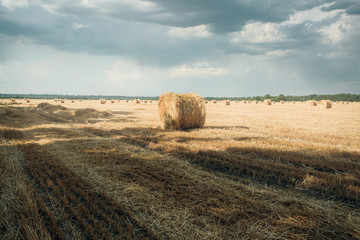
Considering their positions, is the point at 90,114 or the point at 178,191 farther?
the point at 90,114

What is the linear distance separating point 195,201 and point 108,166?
2705mm

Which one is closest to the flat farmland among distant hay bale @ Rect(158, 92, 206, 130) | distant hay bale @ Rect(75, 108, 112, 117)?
distant hay bale @ Rect(158, 92, 206, 130)

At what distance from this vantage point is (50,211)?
3406 millimetres

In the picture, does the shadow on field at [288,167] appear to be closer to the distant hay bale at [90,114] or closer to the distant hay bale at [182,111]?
the distant hay bale at [182,111]

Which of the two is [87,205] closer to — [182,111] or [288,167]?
[288,167]

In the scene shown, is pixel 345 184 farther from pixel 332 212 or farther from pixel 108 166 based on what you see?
pixel 108 166

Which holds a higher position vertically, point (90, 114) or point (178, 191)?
point (90, 114)

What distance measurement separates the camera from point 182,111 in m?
11.5

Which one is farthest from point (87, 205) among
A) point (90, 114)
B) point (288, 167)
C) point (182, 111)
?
point (90, 114)

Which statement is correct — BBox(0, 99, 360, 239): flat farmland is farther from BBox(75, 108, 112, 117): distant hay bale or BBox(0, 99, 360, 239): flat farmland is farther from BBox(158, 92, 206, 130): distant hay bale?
BBox(75, 108, 112, 117): distant hay bale

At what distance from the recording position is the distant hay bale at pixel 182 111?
11523 millimetres

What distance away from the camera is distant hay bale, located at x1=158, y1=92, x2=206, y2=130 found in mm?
11523

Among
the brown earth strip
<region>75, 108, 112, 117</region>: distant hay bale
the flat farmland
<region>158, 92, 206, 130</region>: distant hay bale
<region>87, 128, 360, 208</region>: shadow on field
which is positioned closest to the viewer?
the brown earth strip

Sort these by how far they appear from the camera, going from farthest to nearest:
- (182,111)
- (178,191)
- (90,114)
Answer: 1. (90,114)
2. (182,111)
3. (178,191)
